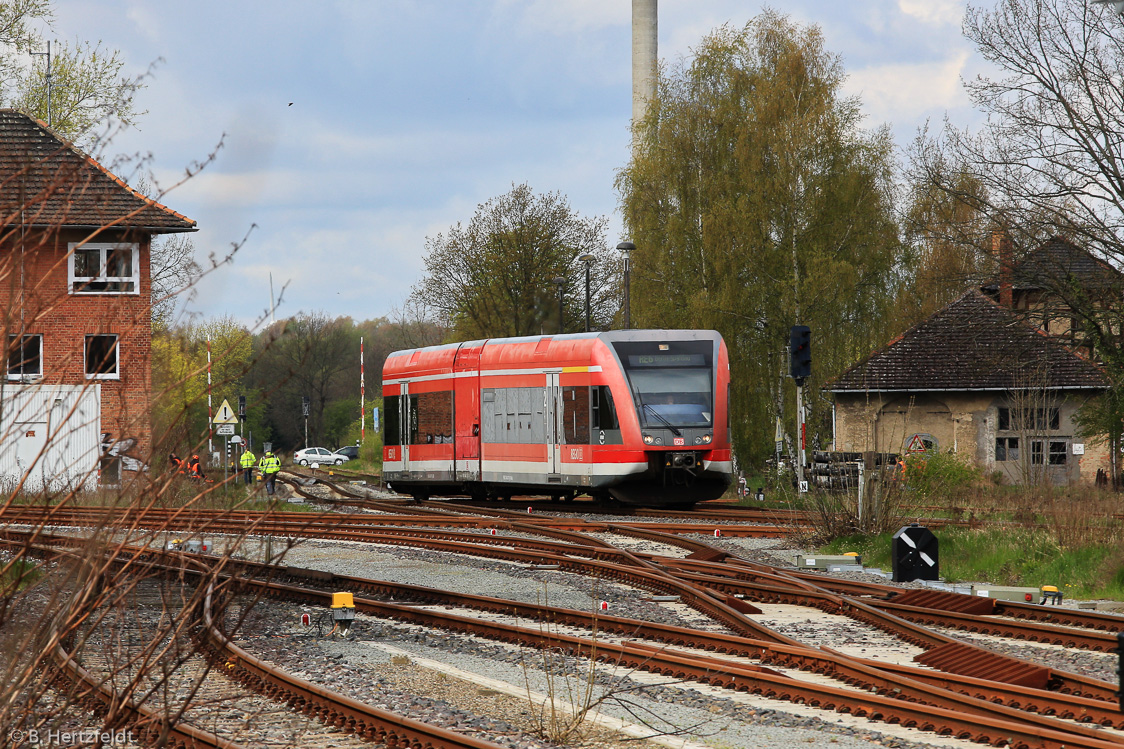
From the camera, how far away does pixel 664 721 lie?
22.6ft

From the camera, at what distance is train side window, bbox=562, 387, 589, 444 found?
21719 millimetres

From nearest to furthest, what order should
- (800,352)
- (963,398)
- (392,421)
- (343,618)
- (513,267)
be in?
(343,618)
(800,352)
(392,421)
(963,398)
(513,267)

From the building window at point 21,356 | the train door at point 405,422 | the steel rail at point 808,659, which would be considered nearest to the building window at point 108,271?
the building window at point 21,356

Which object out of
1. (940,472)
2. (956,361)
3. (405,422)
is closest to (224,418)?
(405,422)

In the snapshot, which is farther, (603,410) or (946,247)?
(946,247)

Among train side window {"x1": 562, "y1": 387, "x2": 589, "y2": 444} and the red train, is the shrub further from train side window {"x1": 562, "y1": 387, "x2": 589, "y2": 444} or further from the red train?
train side window {"x1": 562, "y1": 387, "x2": 589, "y2": 444}

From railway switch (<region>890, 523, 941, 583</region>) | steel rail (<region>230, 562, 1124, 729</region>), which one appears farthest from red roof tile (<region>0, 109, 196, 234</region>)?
railway switch (<region>890, 523, 941, 583</region>)

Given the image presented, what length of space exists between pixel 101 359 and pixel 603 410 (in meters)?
17.0

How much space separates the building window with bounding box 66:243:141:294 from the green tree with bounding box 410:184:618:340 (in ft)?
154

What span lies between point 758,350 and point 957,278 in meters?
7.28

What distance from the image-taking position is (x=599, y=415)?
2144 cm

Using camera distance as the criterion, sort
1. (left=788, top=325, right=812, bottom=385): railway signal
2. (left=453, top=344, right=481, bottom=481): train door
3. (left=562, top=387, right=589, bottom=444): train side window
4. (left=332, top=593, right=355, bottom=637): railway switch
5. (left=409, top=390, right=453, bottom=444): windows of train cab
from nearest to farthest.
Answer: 1. (left=332, top=593, right=355, bottom=637): railway switch
2. (left=788, top=325, right=812, bottom=385): railway signal
3. (left=562, top=387, right=589, bottom=444): train side window
4. (left=453, top=344, right=481, bottom=481): train door
5. (left=409, top=390, right=453, bottom=444): windows of train cab

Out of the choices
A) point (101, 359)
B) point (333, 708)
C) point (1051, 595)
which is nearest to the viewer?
point (101, 359)

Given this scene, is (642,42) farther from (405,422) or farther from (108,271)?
(108,271)
